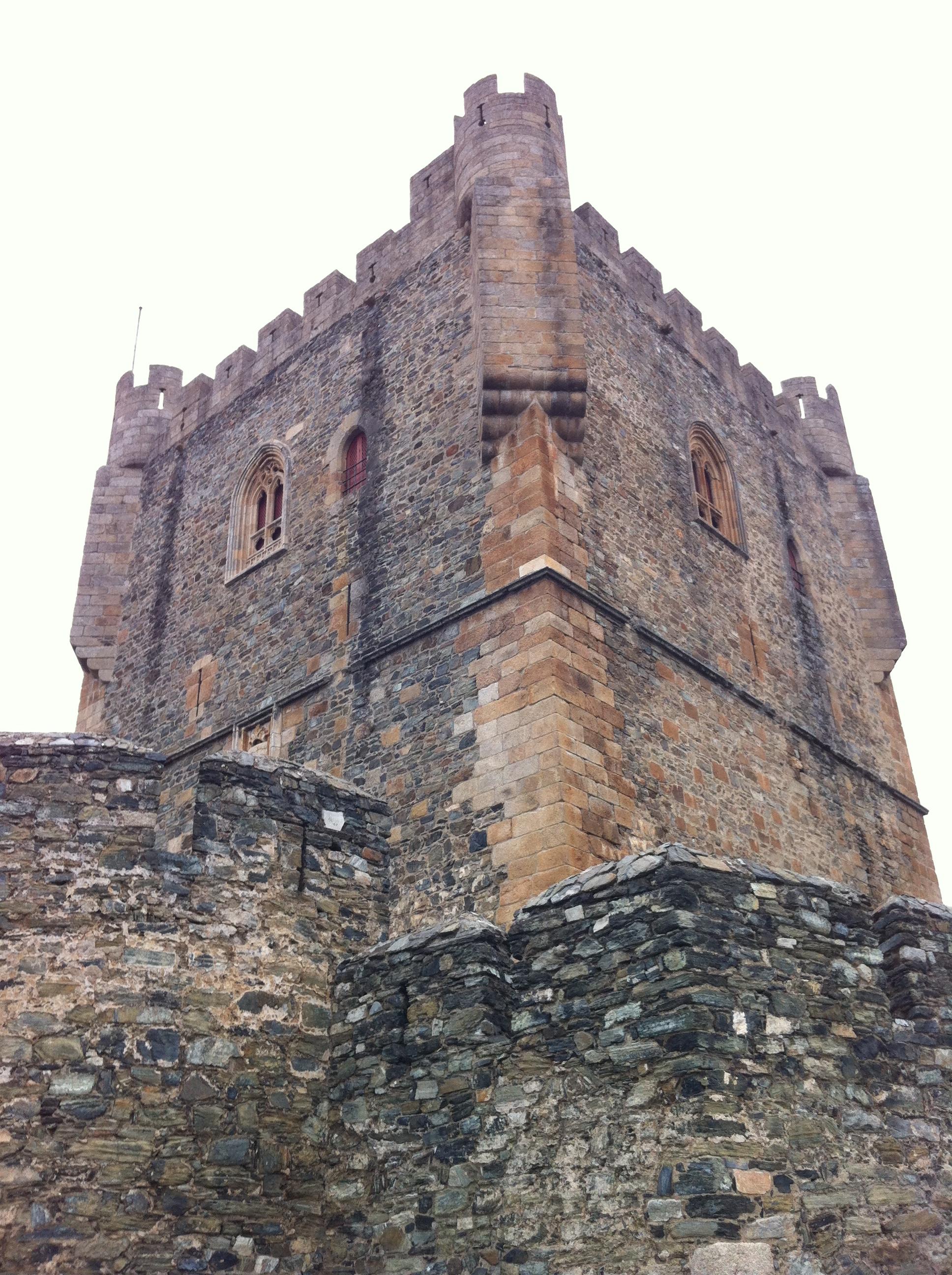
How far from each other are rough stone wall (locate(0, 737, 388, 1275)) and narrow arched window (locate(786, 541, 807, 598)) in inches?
351

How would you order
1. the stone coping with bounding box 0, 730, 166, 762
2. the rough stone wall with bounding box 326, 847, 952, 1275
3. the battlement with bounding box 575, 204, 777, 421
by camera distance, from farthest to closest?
1. the battlement with bounding box 575, 204, 777, 421
2. the stone coping with bounding box 0, 730, 166, 762
3. the rough stone wall with bounding box 326, 847, 952, 1275

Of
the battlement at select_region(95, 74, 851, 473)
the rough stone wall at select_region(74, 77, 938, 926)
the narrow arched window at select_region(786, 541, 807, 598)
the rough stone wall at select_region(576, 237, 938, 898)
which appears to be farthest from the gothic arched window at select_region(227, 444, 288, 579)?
the narrow arched window at select_region(786, 541, 807, 598)

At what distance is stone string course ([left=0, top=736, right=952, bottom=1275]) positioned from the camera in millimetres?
5621

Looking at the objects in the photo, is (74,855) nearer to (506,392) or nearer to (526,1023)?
(526,1023)

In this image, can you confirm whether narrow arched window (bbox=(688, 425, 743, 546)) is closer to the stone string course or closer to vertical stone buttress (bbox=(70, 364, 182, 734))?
vertical stone buttress (bbox=(70, 364, 182, 734))

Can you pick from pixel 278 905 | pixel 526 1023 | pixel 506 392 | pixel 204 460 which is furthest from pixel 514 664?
pixel 204 460

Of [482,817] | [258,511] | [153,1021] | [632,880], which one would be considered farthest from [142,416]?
[632,880]

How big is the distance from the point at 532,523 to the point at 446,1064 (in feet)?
17.3

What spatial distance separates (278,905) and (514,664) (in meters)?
3.44

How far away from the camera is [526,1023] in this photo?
6.40m

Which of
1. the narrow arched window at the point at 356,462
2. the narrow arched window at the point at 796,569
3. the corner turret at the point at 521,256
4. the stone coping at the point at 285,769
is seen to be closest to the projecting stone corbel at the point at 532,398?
the corner turret at the point at 521,256

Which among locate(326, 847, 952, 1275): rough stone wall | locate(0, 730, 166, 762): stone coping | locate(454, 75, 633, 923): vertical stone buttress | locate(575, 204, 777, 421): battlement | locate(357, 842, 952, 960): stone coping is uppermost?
locate(575, 204, 777, 421): battlement

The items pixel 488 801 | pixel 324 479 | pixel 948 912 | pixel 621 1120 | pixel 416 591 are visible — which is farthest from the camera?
pixel 324 479

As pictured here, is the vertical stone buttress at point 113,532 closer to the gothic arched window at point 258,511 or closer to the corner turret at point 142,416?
the corner turret at point 142,416
